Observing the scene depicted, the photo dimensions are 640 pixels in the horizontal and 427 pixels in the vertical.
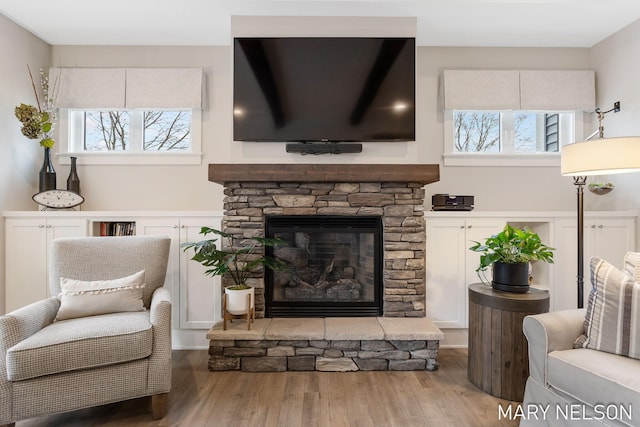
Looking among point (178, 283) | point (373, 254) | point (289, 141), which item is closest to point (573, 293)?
point (373, 254)

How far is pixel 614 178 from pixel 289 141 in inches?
113

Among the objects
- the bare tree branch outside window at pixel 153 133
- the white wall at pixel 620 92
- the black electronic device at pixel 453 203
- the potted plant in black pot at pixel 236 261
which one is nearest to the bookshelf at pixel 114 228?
the potted plant in black pot at pixel 236 261

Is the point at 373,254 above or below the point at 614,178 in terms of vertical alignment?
below

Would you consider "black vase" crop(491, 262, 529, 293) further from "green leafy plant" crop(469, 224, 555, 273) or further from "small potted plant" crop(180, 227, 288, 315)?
"small potted plant" crop(180, 227, 288, 315)

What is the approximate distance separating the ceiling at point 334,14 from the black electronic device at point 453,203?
141cm

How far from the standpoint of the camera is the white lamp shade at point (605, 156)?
5.62ft

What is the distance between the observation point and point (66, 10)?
2.67 meters

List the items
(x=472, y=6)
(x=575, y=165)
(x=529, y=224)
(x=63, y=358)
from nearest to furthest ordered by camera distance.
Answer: (x=63, y=358)
(x=575, y=165)
(x=472, y=6)
(x=529, y=224)

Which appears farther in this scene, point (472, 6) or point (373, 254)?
point (373, 254)

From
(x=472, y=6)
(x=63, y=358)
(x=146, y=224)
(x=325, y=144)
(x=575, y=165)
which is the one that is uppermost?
(x=472, y=6)

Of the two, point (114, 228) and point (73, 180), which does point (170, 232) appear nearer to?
point (114, 228)

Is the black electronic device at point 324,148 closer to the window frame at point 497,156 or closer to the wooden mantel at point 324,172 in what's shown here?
the wooden mantel at point 324,172

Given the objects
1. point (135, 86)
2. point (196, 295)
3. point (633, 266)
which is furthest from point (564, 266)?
point (135, 86)

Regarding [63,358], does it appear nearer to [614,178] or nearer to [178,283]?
[178,283]
